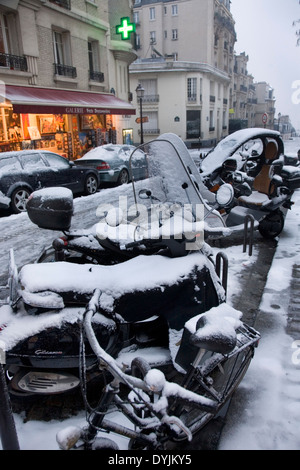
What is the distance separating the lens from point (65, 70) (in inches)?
707

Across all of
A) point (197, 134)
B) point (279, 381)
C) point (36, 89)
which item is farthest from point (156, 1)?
point (279, 381)

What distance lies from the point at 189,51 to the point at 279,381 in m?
47.4

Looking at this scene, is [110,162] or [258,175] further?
[110,162]

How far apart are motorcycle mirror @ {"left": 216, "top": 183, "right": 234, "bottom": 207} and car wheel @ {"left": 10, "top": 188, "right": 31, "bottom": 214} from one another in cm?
738

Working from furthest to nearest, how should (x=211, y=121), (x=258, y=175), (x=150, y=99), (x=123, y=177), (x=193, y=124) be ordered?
(x=211, y=121) → (x=193, y=124) → (x=150, y=99) → (x=123, y=177) → (x=258, y=175)

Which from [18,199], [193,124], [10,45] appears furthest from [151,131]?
[18,199]

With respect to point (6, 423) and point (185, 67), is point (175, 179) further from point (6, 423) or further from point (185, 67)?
point (185, 67)

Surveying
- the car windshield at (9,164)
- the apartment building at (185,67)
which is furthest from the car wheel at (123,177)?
the apartment building at (185,67)

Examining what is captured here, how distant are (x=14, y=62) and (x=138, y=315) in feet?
50.8

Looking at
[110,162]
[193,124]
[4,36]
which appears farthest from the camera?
[193,124]

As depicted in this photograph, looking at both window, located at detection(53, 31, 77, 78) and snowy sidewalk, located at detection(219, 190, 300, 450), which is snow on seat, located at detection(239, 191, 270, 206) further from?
window, located at detection(53, 31, 77, 78)

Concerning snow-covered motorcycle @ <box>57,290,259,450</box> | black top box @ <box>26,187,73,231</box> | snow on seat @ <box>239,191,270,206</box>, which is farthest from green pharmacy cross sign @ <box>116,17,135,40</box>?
snow-covered motorcycle @ <box>57,290,259,450</box>

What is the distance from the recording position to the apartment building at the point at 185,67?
37000mm

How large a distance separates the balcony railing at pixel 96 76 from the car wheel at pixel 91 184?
34.9 feet
